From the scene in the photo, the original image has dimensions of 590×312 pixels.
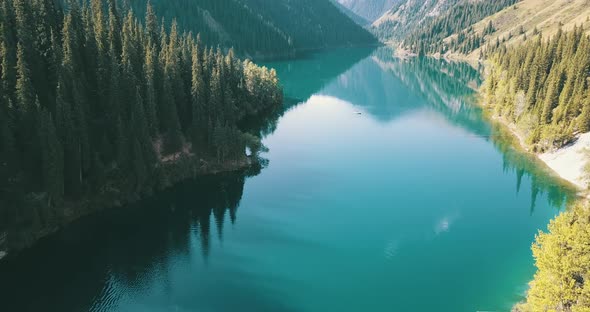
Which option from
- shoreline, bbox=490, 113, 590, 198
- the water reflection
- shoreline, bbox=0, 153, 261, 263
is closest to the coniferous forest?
shoreline, bbox=490, 113, 590, 198

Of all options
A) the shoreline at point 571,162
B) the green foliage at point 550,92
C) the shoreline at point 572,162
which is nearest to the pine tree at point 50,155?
the shoreline at point 572,162

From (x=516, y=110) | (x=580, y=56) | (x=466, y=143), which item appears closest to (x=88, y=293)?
(x=466, y=143)

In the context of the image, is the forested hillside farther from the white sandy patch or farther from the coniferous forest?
the white sandy patch

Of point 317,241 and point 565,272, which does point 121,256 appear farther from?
point 565,272

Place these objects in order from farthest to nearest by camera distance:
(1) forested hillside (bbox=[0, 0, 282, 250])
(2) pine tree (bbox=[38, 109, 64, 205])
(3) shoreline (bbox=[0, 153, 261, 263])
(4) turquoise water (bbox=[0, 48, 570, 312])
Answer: (1) forested hillside (bbox=[0, 0, 282, 250])
(2) pine tree (bbox=[38, 109, 64, 205])
(3) shoreline (bbox=[0, 153, 261, 263])
(4) turquoise water (bbox=[0, 48, 570, 312])

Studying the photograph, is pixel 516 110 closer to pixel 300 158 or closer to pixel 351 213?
pixel 300 158

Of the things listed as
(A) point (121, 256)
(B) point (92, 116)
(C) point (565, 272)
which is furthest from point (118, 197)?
(C) point (565, 272)

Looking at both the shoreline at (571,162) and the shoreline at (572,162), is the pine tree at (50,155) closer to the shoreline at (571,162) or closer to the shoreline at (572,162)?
the shoreline at (572,162)
